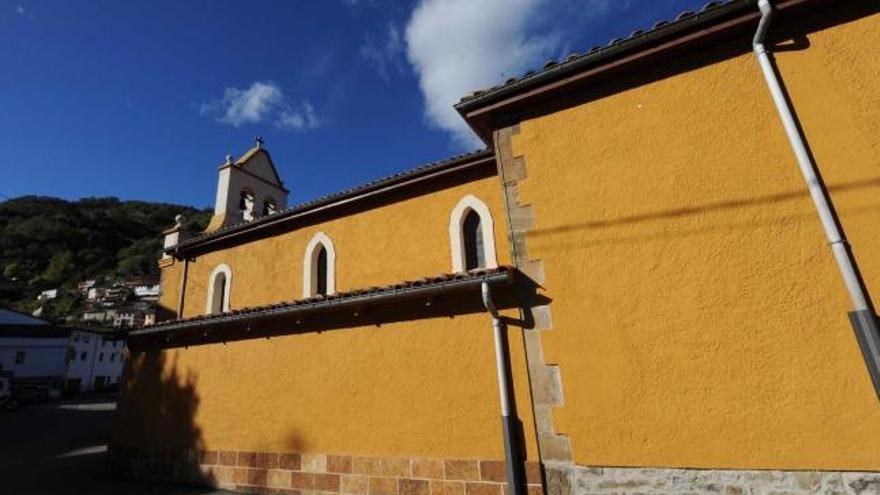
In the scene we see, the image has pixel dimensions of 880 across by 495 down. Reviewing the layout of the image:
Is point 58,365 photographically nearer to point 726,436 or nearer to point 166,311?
point 166,311

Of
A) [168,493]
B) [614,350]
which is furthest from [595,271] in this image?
[168,493]

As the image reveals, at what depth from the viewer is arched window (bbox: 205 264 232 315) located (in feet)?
38.4

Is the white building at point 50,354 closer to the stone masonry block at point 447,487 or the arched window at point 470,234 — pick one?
the arched window at point 470,234

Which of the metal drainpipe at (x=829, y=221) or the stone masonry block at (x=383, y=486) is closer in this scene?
the metal drainpipe at (x=829, y=221)

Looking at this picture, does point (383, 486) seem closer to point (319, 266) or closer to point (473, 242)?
point (473, 242)

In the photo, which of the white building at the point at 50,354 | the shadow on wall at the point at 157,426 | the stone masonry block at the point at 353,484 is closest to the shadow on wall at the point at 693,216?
the stone masonry block at the point at 353,484

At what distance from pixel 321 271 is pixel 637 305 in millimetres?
7011

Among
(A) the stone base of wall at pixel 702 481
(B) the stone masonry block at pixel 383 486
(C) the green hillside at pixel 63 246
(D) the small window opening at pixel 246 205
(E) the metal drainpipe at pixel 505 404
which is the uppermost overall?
(C) the green hillside at pixel 63 246

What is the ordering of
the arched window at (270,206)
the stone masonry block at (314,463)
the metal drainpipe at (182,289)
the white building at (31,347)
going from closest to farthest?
1. the stone masonry block at (314,463)
2. the metal drainpipe at (182,289)
3. the arched window at (270,206)
4. the white building at (31,347)

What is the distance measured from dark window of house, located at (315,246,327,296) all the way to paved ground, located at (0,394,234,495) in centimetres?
412

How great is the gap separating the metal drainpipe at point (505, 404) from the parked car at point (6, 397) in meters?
35.1

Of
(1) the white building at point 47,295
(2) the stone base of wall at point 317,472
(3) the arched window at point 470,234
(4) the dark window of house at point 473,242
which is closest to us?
(2) the stone base of wall at point 317,472

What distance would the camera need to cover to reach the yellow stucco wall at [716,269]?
166 inches

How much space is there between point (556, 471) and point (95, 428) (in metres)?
22.5
